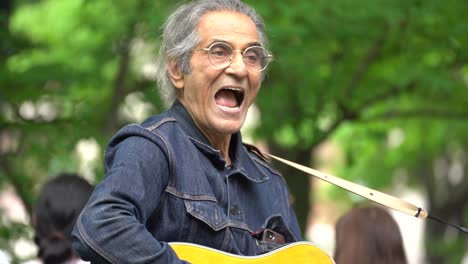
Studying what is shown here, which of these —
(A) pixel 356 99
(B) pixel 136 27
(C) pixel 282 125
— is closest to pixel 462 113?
(A) pixel 356 99

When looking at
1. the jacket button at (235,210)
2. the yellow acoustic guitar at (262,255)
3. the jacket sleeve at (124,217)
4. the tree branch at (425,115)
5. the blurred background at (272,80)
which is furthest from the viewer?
the tree branch at (425,115)

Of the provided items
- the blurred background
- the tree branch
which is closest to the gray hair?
the blurred background

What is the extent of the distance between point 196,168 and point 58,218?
5.31 ft

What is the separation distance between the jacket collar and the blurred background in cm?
315

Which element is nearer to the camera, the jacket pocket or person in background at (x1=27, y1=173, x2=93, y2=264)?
the jacket pocket

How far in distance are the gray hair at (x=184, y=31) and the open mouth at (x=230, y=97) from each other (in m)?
0.11

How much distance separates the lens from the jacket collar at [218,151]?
280 centimetres

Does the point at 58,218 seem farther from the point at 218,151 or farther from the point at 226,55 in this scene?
the point at 226,55

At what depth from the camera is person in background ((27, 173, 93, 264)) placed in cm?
414

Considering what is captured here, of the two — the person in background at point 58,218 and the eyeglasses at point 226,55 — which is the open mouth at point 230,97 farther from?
the person in background at point 58,218

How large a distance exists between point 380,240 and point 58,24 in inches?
231

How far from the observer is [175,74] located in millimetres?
2881

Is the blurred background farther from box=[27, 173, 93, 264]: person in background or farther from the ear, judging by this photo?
the ear

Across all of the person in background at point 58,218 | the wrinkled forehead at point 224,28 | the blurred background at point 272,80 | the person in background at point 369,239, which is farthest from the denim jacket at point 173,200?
the blurred background at point 272,80
